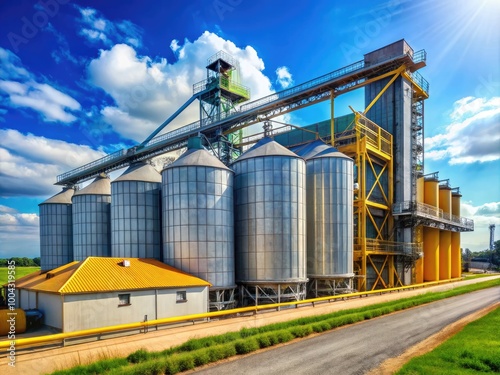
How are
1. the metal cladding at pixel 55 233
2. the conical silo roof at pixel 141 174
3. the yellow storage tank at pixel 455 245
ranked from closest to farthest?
the conical silo roof at pixel 141 174 → the metal cladding at pixel 55 233 → the yellow storage tank at pixel 455 245

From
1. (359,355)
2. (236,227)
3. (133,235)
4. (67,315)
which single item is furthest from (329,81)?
(67,315)

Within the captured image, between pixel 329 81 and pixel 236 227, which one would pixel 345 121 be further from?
pixel 236 227

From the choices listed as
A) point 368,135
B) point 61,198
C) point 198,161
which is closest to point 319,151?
point 368,135

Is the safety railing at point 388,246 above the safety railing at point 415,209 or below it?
below

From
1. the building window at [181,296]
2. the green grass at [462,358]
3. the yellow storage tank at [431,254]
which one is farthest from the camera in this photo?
the yellow storage tank at [431,254]

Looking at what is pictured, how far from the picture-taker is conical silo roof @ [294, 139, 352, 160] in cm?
3378

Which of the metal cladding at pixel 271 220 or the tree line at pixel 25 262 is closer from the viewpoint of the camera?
the metal cladding at pixel 271 220

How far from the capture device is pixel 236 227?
30.3m

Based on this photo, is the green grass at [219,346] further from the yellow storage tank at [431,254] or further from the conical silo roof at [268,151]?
the yellow storage tank at [431,254]

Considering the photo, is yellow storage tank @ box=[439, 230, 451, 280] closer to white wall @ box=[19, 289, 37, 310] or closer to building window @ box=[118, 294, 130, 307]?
building window @ box=[118, 294, 130, 307]

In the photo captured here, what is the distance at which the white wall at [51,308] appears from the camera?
1816cm

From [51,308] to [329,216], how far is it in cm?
2441

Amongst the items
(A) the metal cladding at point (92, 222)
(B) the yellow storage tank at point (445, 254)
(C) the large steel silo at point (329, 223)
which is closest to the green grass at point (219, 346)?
(C) the large steel silo at point (329, 223)

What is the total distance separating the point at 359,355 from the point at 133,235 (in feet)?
79.9
